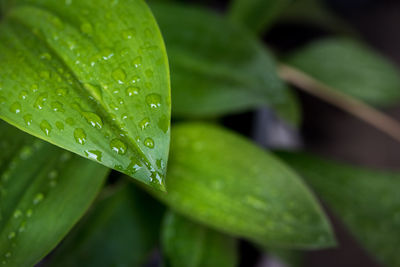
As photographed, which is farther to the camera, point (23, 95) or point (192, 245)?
point (192, 245)

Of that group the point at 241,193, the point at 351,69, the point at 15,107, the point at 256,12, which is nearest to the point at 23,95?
the point at 15,107

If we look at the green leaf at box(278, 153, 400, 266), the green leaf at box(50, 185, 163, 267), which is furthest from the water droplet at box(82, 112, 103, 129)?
the green leaf at box(278, 153, 400, 266)

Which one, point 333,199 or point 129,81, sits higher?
point 129,81

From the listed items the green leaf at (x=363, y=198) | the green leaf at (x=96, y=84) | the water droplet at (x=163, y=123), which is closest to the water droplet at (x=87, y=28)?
the green leaf at (x=96, y=84)

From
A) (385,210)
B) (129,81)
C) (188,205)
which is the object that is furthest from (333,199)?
(129,81)

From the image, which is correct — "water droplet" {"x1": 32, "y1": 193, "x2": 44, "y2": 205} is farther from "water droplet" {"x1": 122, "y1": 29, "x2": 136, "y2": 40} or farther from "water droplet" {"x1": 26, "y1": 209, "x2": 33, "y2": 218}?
"water droplet" {"x1": 122, "y1": 29, "x2": 136, "y2": 40}

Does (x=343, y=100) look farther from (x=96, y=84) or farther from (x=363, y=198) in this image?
(x=96, y=84)

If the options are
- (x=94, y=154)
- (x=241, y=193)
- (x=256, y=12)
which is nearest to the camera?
(x=94, y=154)

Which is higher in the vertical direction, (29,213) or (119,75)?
(119,75)

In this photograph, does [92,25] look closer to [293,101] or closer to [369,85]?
[293,101]
